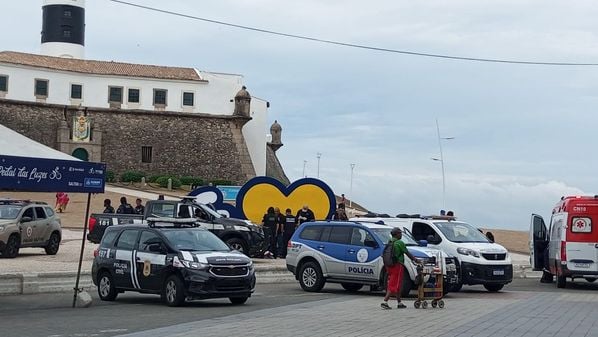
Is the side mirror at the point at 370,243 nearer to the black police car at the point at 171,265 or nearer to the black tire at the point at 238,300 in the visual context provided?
the black police car at the point at 171,265

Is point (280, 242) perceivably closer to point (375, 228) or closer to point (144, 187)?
point (375, 228)

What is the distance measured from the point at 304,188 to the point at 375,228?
1380 centimetres

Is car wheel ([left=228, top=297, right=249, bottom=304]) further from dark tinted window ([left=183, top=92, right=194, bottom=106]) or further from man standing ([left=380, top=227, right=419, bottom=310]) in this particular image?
dark tinted window ([left=183, top=92, right=194, bottom=106])

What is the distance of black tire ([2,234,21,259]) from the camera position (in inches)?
1074

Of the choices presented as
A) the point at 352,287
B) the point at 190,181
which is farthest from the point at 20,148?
the point at 190,181

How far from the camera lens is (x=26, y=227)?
2819cm

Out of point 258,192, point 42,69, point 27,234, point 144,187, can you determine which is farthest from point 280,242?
point 42,69

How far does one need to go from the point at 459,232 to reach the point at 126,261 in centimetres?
950

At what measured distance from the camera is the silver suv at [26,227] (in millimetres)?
27344

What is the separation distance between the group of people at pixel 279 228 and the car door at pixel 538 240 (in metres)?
7.29

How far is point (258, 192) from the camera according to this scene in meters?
35.3

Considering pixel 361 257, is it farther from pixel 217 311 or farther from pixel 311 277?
pixel 217 311

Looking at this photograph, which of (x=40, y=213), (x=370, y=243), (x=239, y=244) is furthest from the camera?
(x=40, y=213)

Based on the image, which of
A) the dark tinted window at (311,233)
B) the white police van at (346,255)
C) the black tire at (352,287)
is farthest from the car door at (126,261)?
the black tire at (352,287)
